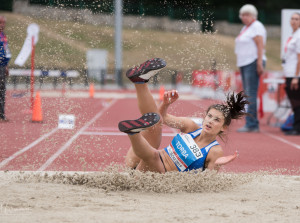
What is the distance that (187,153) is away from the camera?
5281mm

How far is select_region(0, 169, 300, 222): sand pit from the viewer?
415 cm

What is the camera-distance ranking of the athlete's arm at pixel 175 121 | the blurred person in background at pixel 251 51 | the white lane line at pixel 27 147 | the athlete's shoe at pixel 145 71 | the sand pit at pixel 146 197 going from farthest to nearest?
the blurred person in background at pixel 251 51 → the white lane line at pixel 27 147 → the athlete's arm at pixel 175 121 → the athlete's shoe at pixel 145 71 → the sand pit at pixel 146 197

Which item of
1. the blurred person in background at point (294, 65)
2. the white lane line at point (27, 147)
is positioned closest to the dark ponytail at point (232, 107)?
the white lane line at point (27, 147)

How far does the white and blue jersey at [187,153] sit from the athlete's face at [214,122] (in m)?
0.13

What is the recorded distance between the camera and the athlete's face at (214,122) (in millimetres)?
5355

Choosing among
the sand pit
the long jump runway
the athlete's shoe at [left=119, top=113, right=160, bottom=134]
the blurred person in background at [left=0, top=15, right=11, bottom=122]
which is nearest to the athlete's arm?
the long jump runway

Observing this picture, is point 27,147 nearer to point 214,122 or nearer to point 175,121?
point 175,121

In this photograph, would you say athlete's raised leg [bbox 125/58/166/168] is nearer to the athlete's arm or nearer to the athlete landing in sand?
the athlete landing in sand

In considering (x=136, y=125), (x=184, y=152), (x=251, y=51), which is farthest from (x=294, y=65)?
(x=136, y=125)

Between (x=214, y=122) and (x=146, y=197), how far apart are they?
1.03 metres

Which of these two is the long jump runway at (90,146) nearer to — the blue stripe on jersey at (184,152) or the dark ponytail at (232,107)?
the dark ponytail at (232,107)

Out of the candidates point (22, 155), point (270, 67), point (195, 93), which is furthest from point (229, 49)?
point (22, 155)

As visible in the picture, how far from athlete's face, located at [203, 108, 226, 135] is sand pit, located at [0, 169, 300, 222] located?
1.40ft

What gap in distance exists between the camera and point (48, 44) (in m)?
8.11
